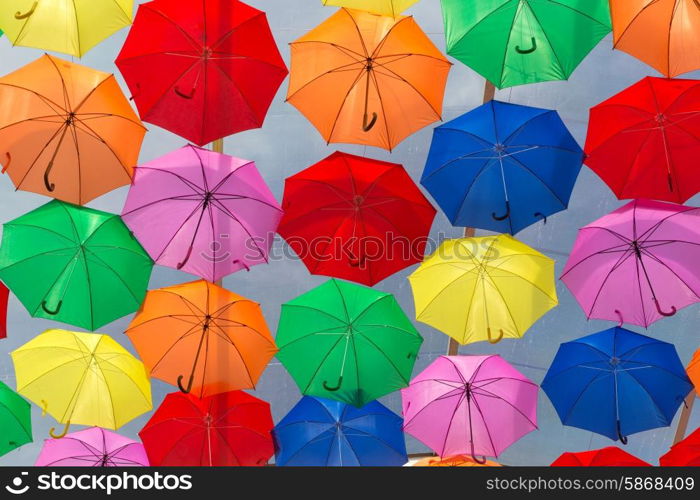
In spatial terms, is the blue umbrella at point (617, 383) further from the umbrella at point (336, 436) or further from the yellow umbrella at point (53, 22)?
the yellow umbrella at point (53, 22)

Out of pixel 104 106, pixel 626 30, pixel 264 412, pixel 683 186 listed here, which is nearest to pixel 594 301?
pixel 683 186

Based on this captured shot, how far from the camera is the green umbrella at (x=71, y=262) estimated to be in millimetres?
8359

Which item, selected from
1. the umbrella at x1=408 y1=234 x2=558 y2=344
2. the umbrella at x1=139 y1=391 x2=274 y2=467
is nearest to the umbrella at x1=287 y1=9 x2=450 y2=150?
the umbrella at x1=408 y1=234 x2=558 y2=344

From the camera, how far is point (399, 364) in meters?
9.13

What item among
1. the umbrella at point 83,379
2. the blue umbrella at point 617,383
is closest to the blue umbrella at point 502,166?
the blue umbrella at point 617,383

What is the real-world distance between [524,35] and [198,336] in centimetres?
457

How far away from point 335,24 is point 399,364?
3.70 meters

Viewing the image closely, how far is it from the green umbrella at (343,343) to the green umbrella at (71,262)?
175 cm

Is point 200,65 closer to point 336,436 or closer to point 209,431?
point 209,431

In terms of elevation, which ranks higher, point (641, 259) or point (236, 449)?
point (641, 259)

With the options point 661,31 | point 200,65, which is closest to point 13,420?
point 200,65

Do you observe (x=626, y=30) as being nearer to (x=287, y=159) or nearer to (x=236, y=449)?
(x=287, y=159)

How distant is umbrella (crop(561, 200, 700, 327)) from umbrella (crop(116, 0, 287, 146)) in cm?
381

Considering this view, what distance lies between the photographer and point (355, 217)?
28.5 ft
